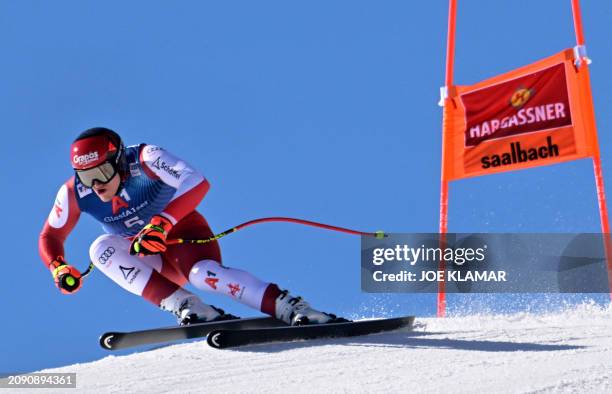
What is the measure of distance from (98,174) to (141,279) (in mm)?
716

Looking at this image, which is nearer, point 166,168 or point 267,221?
point 166,168

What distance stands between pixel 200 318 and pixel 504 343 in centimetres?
181

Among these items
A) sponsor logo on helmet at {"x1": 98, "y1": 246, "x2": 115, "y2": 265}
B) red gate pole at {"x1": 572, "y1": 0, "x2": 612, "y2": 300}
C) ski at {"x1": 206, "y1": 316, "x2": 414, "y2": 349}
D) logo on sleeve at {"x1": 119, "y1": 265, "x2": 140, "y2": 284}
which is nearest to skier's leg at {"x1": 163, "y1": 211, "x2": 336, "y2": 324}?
ski at {"x1": 206, "y1": 316, "x2": 414, "y2": 349}

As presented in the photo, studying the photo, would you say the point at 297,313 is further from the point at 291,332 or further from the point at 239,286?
the point at 239,286

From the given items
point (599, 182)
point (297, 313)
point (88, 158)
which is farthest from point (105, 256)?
point (599, 182)

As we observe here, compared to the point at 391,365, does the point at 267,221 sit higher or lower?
higher

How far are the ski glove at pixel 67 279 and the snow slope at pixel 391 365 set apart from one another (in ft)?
1.79

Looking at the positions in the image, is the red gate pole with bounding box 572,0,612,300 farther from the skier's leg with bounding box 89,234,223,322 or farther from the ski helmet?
the ski helmet

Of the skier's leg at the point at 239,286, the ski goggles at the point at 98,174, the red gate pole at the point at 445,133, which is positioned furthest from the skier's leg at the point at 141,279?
the red gate pole at the point at 445,133

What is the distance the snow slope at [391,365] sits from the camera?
2.92 meters

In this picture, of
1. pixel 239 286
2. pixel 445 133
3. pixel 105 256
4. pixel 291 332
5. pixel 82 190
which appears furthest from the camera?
pixel 445 133

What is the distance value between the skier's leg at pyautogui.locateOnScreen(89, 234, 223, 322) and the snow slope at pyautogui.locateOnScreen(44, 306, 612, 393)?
0.26 metres

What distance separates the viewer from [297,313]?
4.29 meters

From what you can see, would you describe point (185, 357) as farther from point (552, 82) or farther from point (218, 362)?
point (552, 82)
